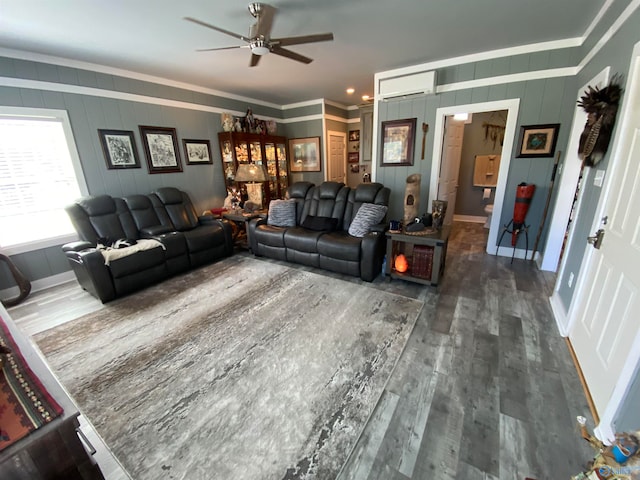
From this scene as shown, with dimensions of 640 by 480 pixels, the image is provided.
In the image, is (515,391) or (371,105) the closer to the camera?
(515,391)

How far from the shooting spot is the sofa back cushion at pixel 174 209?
3875mm

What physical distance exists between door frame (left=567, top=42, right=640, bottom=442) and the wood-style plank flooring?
0.15m

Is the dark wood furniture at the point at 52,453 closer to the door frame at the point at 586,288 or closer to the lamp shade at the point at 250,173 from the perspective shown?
the door frame at the point at 586,288

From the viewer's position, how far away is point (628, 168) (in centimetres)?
162

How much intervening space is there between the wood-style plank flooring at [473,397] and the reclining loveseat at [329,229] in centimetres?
72

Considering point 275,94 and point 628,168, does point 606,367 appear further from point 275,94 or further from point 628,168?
point 275,94

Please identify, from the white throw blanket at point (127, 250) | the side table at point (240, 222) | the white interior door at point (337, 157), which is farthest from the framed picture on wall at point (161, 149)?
the white interior door at point (337, 157)

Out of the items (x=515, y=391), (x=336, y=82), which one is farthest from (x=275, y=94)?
(x=515, y=391)

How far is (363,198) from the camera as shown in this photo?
3.70 metres

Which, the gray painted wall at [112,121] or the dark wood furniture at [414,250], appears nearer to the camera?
the dark wood furniture at [414,250]

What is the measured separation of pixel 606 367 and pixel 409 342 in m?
1.10

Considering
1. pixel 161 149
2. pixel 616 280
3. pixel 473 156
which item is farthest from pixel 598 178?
pixel 161 149

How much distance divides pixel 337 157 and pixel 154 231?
4.35 metres

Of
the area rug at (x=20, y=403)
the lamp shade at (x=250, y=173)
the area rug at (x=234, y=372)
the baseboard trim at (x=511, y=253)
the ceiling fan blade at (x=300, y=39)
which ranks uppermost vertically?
the ceiling fan blade at (x=300, y=39)
